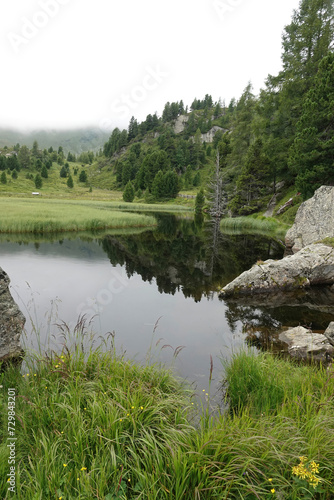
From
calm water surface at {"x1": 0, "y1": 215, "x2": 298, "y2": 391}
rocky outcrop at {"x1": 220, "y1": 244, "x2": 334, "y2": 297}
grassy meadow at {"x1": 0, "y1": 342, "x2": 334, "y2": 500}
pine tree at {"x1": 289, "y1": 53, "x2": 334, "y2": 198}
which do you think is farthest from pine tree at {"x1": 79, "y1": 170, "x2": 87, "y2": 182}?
grassy meadow at {"x1": 0, "y1": 342, "x2": 334, "y2": 500}

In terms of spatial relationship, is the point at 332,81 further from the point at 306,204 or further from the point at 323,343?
the point at 323,343

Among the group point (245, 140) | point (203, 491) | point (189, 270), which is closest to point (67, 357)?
point (203, 491)

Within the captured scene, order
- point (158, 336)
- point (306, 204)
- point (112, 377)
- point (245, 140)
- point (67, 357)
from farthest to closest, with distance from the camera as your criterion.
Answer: point (245, 140) < point (306, 204) < point (158, 336) < point (67, 357) < point (112, 377)

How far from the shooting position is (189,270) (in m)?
17.0

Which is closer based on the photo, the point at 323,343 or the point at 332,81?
the point at 323,343

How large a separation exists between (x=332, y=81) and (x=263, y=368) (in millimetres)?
32295

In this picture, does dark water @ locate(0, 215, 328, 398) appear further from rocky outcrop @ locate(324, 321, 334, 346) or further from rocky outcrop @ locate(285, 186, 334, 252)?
rocky outcrop @ locate(285, 186, 334, 252)

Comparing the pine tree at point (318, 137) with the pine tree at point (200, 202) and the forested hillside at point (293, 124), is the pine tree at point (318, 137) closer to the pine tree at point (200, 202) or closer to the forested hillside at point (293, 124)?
the forested hillside at point (293, 124)

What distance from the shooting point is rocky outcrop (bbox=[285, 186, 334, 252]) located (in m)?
20.5

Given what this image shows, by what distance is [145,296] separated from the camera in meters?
12.3

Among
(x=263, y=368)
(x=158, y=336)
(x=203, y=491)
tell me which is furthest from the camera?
(x=158, y=336)

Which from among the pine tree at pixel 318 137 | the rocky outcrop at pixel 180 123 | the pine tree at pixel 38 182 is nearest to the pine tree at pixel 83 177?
the pine tree at pixel 38 182

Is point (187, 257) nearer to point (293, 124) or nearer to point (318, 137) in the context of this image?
point (318, 137)

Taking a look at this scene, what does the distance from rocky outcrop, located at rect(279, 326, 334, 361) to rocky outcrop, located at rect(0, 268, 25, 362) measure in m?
7.10
